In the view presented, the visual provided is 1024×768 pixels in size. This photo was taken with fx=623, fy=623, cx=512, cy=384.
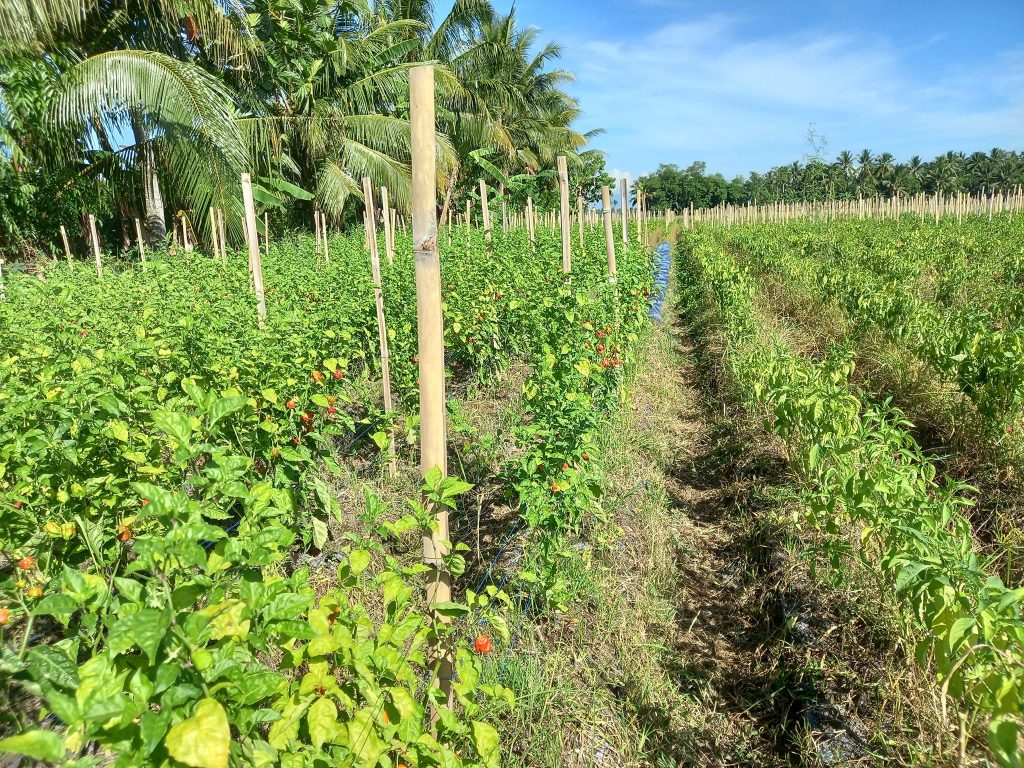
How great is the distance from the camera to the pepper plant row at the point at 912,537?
56.9 inches

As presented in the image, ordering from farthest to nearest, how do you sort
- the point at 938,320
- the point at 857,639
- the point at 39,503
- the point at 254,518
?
the point at 938,320
the point at 857,639
the point at 39,503
the point at 254,518

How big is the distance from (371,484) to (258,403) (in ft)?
3.51

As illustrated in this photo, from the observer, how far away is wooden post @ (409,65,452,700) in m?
1.83

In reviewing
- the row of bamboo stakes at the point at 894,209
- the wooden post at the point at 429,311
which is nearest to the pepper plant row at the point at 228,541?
the wooden post at the point at 429,311

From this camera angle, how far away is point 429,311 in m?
1.92

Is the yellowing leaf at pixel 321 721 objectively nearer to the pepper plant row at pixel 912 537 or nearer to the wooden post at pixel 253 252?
the pepper plant row at pixel 912 537

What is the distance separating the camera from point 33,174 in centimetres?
1297

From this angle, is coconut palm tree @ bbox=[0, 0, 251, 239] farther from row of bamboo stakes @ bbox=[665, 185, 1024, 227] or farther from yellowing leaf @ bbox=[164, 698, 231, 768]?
row of bamboo stakes @ bbox=[665, 185, 1024, 227]

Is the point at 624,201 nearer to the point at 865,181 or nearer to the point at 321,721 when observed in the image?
the point at 321,721

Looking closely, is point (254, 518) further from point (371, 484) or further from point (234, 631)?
point (371, 484)

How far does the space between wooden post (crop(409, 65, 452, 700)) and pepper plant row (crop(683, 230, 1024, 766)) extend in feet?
4.07

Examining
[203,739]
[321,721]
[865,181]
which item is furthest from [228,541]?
[865,181]

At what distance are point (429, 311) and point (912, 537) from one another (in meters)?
1.63

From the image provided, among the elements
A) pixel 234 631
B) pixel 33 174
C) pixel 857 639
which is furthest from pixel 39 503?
Answer: pixel 33 174
